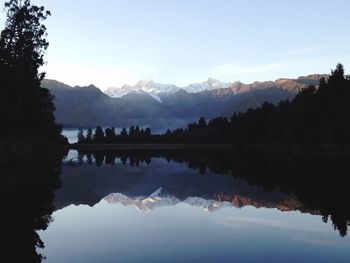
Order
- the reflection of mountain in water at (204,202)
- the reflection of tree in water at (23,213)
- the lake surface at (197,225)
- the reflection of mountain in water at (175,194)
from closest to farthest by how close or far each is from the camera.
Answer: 1. the reflection of tree in water at (23,213)
2. the lake surface at (197,225)
3. the reflection of mountain in water at (204,202)
4. the reflection of mountain in water at (175,194)

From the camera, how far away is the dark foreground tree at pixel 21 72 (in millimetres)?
74875

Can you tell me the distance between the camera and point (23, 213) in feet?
107

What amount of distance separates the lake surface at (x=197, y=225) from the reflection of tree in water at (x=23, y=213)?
45 cm

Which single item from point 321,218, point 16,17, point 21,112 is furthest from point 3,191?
point 16,17

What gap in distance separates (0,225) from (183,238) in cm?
1119

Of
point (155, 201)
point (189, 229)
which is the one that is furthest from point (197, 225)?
point (155, 201)

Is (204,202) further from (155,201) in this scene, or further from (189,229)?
(189,229)

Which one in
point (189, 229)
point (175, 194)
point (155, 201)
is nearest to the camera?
point (189, 229)

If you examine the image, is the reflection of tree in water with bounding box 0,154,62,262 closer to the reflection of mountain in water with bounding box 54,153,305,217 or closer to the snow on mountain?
the reflection of mountain in water with bounding box 54,153,305,217

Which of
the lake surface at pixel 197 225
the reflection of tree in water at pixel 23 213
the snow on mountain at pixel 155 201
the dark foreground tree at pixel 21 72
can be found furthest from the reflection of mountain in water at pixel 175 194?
the dark foreground tree at pixel 21 72

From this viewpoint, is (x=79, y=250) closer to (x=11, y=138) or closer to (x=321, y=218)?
(x=321, y=218)

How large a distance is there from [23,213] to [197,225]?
12318 millimetres

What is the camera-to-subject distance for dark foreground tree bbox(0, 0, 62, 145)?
7488 cm

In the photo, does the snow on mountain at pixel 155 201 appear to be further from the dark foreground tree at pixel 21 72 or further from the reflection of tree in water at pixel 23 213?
the dark foreground tree at pixel 21 72
